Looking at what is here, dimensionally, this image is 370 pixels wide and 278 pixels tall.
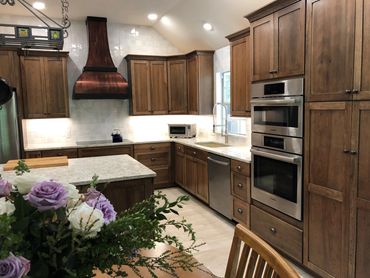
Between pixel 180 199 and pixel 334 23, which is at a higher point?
pixel 334 23

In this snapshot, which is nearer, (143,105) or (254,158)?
(254,158)

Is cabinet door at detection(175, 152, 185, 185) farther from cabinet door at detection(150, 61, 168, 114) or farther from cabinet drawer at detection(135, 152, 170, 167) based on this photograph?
cabinet door at detection(150, 61, 168, 114)

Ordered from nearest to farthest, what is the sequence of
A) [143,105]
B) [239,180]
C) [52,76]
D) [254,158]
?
1. [254,158]
2. [239,180]
3. [52,76]
4. [143,105]

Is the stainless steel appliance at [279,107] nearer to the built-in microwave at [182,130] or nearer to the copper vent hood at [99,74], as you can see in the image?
the built-in microwave at [182,130]

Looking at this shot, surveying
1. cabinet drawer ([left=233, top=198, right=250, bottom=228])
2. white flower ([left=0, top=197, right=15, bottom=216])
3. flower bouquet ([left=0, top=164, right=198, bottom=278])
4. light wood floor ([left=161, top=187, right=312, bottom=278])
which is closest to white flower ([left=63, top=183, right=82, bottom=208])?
flower bouquet ([left=0, top=164, right=198, bottom=278])

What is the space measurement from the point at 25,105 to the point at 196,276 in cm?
454

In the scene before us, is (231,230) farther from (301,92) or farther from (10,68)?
(10,68)

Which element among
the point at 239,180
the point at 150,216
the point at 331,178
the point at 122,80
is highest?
the point at 122,80

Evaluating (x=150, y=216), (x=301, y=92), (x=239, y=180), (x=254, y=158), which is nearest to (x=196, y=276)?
(x=150, y=216)

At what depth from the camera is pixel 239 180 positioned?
349cm

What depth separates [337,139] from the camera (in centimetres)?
223

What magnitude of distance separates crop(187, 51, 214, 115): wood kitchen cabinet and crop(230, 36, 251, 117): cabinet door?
4.08ft

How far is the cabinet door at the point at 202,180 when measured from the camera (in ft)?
14.2

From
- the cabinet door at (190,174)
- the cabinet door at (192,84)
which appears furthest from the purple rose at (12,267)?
the cabinet door at (192,84)
